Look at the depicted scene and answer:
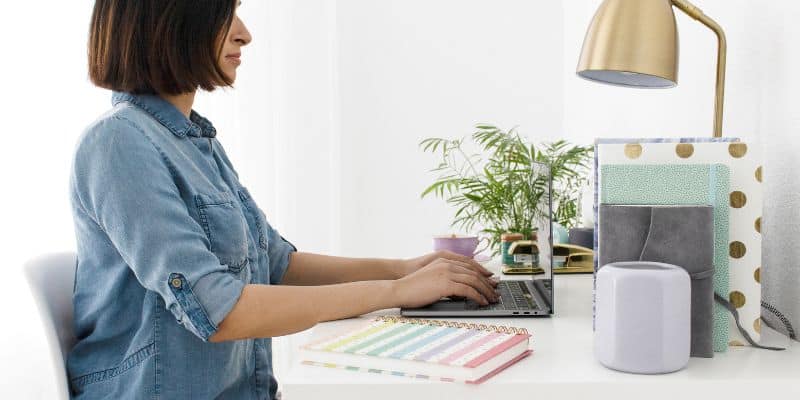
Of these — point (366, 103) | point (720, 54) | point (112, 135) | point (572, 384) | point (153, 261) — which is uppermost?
point (366, 103)

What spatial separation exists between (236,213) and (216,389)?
25 cm

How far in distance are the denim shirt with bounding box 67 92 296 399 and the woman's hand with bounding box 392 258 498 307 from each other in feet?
0.77

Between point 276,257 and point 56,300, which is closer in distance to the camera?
point 56,300

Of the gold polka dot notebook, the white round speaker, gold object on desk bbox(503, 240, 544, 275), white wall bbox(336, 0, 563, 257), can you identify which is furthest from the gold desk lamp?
white wall bbox(336, 0, 563, 257)

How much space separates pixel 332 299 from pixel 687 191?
485mm

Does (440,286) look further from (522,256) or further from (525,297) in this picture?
(522,256)

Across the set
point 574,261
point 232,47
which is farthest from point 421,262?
point 232,47

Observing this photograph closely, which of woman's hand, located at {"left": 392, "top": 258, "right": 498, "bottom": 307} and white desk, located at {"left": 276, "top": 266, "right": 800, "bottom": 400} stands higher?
woman's hand, located at {"left": 392, "top": 258, "right": 498, "bottom": 307}

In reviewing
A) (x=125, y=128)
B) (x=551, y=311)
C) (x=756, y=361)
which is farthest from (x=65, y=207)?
(x=756, y=361)

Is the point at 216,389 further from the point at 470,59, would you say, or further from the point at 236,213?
the point at 470,59

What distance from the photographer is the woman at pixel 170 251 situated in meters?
0.85

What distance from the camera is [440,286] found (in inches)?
41.2

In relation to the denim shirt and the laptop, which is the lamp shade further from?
the denim shirt

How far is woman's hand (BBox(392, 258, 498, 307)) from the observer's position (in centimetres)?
102
